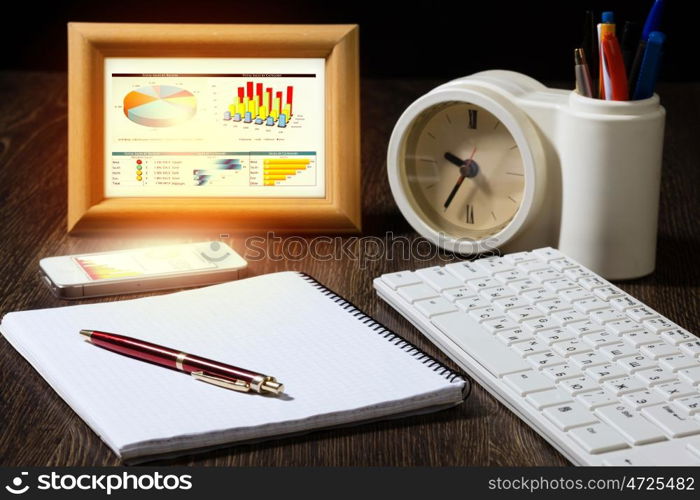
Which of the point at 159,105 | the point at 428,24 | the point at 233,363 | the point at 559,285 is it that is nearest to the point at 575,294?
the point at 559,285

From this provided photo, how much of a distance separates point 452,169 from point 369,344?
0.38 meters

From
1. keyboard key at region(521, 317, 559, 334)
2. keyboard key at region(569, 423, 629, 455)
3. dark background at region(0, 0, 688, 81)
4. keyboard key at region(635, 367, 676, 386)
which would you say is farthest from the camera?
dark background at region(0, 0, 688, 81)

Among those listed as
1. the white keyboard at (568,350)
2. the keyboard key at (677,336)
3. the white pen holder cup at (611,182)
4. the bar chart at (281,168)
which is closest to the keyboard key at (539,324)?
the white keyboard at (568,350)

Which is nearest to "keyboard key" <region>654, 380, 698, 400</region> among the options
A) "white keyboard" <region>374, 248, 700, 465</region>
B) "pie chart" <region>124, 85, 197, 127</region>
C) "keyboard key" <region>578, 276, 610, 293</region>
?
"white keyboard" <region>374, 248, 700, 465</region>

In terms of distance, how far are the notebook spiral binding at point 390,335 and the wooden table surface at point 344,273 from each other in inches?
1.2

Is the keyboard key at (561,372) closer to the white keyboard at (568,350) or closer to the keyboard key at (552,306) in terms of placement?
the white keyboard at (568,350)

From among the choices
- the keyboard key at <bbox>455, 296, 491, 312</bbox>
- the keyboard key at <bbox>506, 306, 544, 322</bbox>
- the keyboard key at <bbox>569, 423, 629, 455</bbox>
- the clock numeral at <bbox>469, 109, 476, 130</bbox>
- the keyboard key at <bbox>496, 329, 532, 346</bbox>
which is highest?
the clock numeral at <bbox>469, 109, 476, 130</bbox>

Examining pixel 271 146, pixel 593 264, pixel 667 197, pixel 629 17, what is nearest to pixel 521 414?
pixel 593 264

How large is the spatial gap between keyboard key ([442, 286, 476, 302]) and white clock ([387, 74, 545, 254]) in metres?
0.18

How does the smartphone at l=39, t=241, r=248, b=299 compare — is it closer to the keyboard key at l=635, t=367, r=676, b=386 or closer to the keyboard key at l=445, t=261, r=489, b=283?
the keyboard key at l=445, t=261, r=489, b=283

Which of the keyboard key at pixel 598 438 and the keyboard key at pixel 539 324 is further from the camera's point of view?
the keyboard key at pixel 539 324

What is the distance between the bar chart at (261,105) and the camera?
4.46ft

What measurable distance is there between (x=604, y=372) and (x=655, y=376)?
0.04m

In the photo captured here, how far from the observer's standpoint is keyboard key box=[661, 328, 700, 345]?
3.30ft
